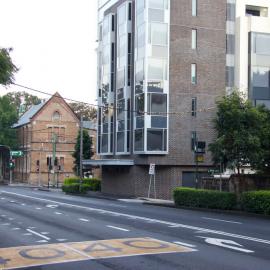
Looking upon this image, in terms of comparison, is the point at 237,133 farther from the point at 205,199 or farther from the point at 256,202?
the point at 205,199

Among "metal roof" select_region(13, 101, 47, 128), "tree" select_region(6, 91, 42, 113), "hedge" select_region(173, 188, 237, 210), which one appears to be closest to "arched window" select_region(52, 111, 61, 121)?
"metal roof" select_region(13, 101, 47, 128)

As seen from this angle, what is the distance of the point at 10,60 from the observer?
11.2 meters

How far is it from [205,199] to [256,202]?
4.65m

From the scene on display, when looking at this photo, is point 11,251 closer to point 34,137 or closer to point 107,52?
point 107,52

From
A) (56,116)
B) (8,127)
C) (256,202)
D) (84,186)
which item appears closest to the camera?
(256,202)

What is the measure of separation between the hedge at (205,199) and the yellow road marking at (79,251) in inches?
566

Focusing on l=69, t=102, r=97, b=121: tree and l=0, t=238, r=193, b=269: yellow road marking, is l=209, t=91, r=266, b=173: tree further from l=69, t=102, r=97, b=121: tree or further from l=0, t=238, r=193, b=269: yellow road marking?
l=69, t=102, r=97, b=121: tree

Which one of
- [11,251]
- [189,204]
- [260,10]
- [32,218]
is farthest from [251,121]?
[260,10]

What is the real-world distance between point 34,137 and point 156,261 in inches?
2939

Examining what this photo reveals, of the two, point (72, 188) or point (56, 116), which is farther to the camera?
point (56, 116)

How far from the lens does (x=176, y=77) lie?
140ft

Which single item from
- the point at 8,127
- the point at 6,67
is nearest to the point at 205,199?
the point at 6,67

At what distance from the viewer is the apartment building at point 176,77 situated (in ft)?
138

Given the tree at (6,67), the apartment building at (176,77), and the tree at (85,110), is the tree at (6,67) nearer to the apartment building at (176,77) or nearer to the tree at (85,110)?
the apartment building at (176,77)
